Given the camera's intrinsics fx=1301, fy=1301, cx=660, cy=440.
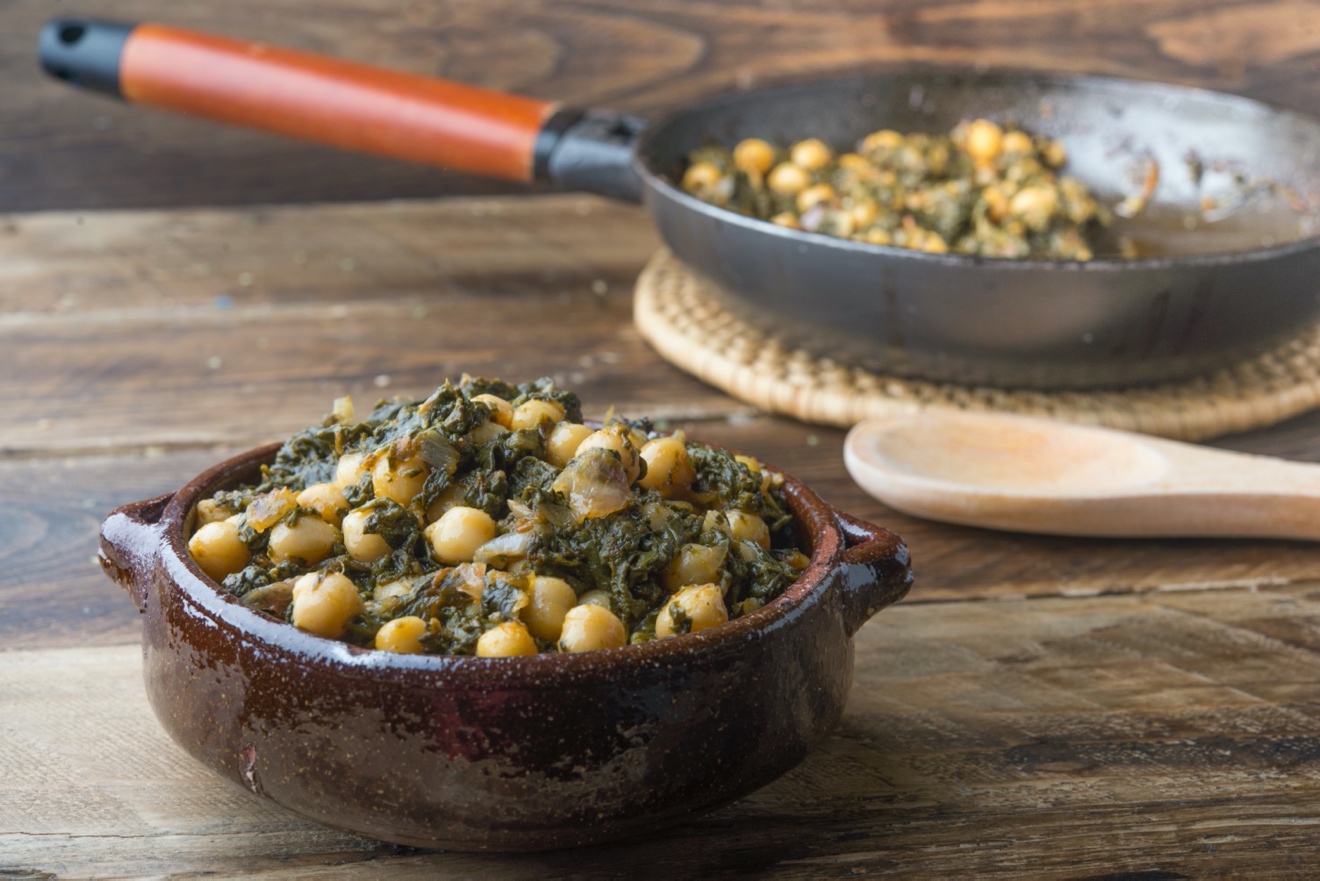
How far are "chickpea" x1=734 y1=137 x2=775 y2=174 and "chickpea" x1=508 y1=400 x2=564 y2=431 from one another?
867mm

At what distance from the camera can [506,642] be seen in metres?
0.64

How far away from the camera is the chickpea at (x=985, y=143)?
166 centimetres

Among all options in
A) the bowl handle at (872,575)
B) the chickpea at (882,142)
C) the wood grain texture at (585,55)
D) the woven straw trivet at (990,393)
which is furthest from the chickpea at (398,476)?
the wood grain texture at (585,55)

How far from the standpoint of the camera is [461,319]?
1602mm

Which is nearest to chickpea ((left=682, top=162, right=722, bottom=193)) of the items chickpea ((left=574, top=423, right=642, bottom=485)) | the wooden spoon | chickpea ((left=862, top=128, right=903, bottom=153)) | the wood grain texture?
chickpea ((left=862, top=128, right=903, bottom=153))

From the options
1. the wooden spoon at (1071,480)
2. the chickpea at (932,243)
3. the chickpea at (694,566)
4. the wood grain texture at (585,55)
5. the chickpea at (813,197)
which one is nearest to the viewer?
the chickpea at (694,566)

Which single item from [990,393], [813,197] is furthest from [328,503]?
[813,197]

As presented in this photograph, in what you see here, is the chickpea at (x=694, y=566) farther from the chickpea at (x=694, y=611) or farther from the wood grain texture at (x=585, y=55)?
the wood grain texture at (x=585, y=55)

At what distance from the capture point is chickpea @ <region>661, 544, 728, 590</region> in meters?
0.71

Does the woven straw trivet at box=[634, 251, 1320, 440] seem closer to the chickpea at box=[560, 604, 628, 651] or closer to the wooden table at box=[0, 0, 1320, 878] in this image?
the wooden table at box=[0, 0, 1320, 878]

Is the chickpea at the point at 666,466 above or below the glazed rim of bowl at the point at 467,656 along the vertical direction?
above

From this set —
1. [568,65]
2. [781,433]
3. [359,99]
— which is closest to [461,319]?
[359,99]

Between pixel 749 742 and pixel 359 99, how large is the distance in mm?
1133

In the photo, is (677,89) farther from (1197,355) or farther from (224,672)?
(224,672)
